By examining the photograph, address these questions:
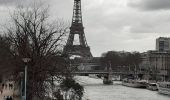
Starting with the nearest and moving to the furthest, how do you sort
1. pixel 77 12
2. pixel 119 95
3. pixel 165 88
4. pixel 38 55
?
pixel 38 55 → pixel 119 95 → pixel 165 88 → pixel 77 12

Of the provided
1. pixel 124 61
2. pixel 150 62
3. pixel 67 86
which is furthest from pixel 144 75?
pixel 67 86

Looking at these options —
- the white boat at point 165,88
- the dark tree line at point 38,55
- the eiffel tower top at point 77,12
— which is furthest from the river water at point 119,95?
the eiffel tower top at point 77,12

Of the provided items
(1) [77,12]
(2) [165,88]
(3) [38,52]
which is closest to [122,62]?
(1) [77,12]

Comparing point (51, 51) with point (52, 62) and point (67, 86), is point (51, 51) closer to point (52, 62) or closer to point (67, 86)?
point (52, 62)

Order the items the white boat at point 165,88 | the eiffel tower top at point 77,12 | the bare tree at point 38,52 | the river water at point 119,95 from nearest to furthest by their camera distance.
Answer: the bare tree at point 38,52 < the river water at point 119,95 < the white boat at point 165,88 < the eiffel tower top at point 77,12

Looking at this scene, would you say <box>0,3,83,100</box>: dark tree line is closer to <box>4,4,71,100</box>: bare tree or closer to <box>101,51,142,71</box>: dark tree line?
<box>4,4,71,100</box>: bare tree

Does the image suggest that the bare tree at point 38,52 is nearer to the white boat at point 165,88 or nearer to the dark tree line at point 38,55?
the dark tree line at point 38,55

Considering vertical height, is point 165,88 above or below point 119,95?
above

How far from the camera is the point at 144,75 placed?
125m

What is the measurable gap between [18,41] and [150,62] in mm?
128769

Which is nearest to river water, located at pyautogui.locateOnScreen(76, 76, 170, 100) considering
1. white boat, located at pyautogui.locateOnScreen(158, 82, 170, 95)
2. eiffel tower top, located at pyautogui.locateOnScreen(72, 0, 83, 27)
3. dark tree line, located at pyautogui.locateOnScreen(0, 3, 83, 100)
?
white boat, located at pyautogui.locateOnScreen(158, 82, 170, 95)

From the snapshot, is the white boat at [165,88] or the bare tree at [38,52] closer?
the bare tree at [38,52]

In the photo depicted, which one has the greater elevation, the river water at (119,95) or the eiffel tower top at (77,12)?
the eiffel tower top at (77,12)

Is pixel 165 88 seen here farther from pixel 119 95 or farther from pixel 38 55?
pixel 38 55
